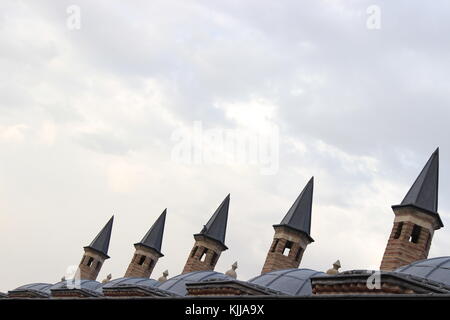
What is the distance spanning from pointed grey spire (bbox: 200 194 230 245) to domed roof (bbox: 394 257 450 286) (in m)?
29.6

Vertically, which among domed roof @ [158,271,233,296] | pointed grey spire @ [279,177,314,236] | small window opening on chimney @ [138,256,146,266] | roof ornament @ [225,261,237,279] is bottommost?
domed roof @ [158,271,233,296]

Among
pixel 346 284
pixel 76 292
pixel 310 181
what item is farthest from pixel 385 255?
pixel 346 284

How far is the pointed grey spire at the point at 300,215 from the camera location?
134ft

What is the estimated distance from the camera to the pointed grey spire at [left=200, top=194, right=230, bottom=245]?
47184mm

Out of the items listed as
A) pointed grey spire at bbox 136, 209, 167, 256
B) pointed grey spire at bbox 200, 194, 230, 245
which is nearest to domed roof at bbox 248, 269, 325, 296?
pointed grey spire at bbox 200, 194, 230, 245

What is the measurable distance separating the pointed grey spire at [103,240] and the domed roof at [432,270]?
46.1m

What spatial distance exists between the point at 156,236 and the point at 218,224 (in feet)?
32.0

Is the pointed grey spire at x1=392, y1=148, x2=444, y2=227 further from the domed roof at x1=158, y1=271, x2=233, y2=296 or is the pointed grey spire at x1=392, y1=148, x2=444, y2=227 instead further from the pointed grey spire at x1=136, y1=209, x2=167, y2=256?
the pointed grey spire at x1=136, y1=209, x2=167, y2=256

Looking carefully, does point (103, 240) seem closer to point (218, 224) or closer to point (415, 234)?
point (218, 224)

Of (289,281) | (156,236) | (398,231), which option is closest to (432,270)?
(289,281)

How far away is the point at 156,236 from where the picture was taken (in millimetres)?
55500

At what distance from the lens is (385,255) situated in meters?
31.5
